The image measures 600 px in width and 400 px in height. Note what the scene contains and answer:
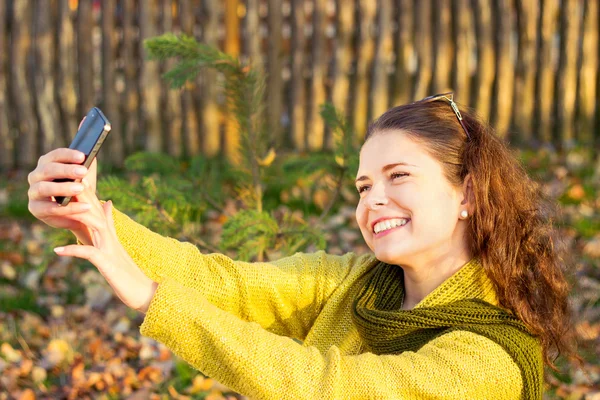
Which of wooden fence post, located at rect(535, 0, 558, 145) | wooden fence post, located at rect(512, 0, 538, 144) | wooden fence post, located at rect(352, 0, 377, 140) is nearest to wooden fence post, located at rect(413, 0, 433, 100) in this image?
wooden fence post, located at rect(352, 0, 377, 140)

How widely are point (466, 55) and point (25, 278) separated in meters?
3.36

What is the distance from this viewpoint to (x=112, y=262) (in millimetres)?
1736

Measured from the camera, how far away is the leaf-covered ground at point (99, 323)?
3127mm

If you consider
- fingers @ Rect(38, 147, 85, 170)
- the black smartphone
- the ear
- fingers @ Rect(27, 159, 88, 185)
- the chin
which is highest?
the black smartphone

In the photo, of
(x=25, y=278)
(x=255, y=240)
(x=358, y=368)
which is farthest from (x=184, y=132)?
(x=358, y=368)

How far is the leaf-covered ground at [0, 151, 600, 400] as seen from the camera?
3127 mm

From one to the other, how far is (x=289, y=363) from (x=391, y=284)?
0.54 meters

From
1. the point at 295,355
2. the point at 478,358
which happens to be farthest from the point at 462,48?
the point at 295,355

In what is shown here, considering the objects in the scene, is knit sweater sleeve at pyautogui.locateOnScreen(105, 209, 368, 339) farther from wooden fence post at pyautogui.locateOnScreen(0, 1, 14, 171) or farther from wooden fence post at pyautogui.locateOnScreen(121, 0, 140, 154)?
wooden fence post at pyautogui.locateOnScreen(0, 1, 14, 171)

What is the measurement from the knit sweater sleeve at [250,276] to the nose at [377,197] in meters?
0.33

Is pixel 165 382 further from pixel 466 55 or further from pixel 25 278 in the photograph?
pixel 466 55

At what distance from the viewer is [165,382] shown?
126 inches

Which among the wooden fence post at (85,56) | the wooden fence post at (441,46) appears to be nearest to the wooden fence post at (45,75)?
the wooden fence post at (85,56)

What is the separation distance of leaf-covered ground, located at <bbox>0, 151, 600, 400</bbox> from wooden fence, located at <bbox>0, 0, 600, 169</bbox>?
888 mm
